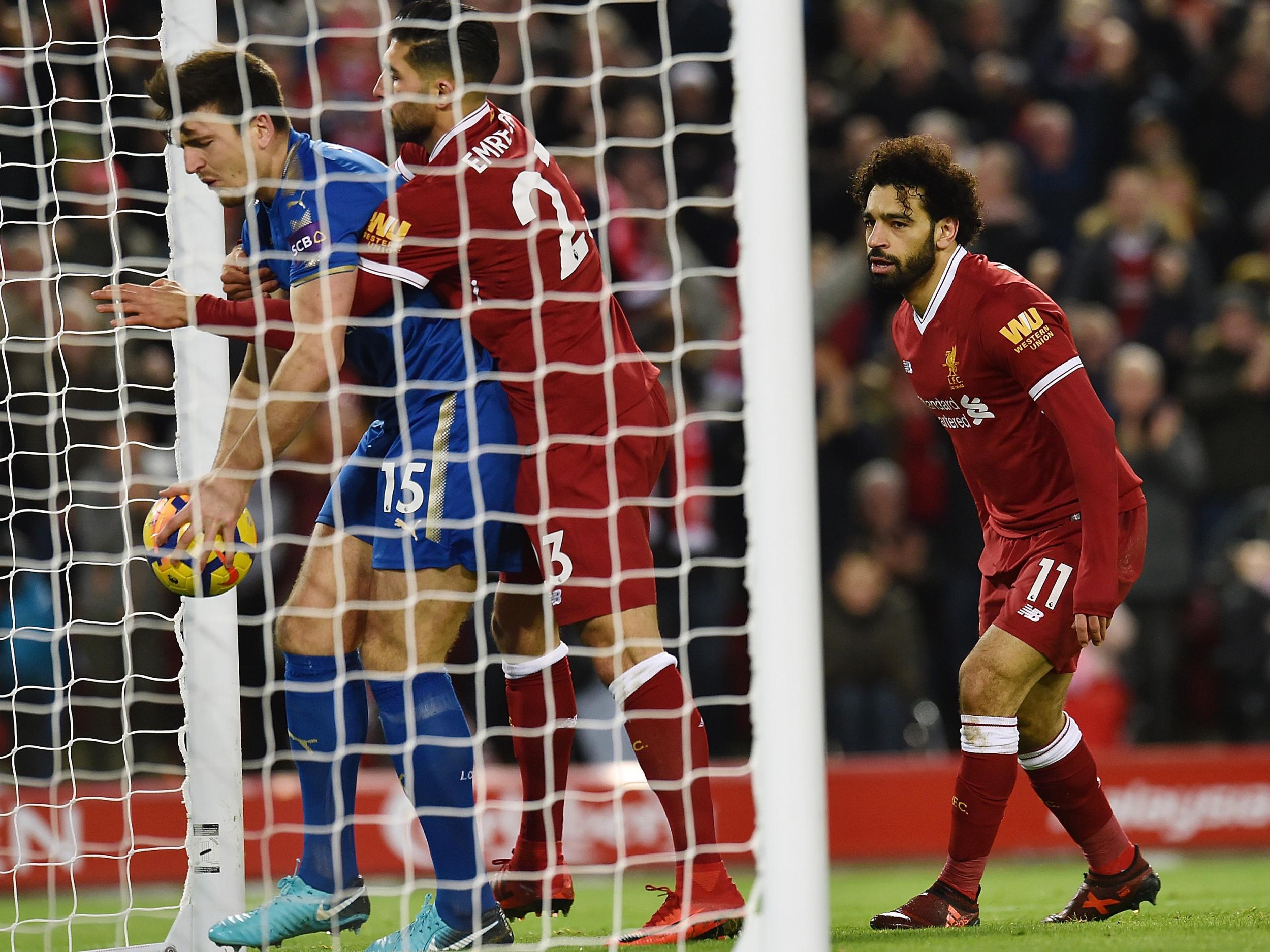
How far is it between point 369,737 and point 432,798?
3859 mm

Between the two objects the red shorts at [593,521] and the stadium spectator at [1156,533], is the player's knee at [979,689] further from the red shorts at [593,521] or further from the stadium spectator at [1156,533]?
the stadium spectator at [1156,533]

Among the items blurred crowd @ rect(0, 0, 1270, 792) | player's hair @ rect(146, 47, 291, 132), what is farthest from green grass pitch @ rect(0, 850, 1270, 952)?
player's hair @ rect(146, 47, 291, 132)

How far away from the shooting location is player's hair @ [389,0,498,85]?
374 centimetres

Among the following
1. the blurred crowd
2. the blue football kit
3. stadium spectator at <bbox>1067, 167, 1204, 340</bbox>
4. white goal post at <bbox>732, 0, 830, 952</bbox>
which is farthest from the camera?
stadium spectator at <bbox>1067, 167, 1204, 340</bbox>

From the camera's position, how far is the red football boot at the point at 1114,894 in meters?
4.05

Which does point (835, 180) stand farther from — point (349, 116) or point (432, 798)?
point (432, 798)

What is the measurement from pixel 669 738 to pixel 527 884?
2.32ft

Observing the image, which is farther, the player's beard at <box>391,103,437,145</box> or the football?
the player's beard at <box>391,103,437,145</box>

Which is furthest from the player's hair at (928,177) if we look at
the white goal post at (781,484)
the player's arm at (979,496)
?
the white goal post at (781,484)

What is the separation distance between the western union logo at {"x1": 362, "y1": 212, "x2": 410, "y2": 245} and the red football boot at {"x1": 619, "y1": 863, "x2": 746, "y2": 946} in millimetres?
1645

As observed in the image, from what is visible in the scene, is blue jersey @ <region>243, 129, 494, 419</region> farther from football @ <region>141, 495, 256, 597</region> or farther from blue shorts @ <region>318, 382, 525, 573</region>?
football @ <region>141, 495, 256, 597</region>

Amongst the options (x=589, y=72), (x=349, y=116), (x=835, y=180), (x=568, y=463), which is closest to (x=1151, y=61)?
(x=835, y=180)

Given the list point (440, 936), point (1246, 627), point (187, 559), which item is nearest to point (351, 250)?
point (187, 559)

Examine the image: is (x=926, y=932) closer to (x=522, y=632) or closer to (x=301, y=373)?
(x=522, y=632)
